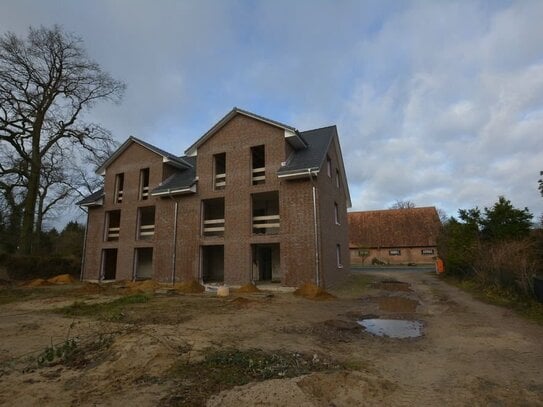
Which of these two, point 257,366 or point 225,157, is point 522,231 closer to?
point 225,157

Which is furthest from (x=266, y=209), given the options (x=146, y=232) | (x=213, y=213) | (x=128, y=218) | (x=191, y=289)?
(x=128, y=218)

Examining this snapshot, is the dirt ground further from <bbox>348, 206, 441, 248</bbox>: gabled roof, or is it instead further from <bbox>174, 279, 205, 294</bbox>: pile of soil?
<bbox>348, 206, 441, 248</bbox>: gabled roof

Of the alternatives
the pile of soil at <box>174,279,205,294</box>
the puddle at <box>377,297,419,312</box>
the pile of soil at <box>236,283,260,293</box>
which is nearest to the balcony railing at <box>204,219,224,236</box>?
the pile of soil at <box>174,279,205,294</box>

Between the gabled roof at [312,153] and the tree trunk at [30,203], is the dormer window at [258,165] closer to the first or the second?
the gabled roof at [312,153]

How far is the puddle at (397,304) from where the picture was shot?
11245 millimetres

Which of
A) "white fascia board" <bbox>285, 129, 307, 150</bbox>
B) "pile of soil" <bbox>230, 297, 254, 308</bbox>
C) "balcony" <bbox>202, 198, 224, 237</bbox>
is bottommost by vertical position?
"pile of soil" <bbox>230, 297, 254, 308</bbox>

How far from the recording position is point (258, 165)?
2100 centimetres

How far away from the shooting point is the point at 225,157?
62.3ft

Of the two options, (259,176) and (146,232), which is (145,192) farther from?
(259,176)

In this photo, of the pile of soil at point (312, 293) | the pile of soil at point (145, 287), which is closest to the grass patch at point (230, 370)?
the pile of soil at point (312, 293)

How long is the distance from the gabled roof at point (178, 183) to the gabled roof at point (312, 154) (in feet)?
18.9

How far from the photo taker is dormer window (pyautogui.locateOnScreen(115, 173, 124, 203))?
22.7 metres

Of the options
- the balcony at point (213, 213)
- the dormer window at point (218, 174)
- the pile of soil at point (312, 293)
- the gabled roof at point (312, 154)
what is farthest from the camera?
the balcony at point (213, 213)

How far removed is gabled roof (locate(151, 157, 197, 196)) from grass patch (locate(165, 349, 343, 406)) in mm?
13906
